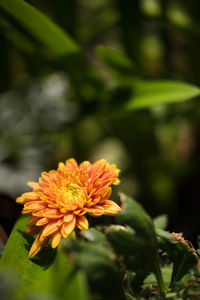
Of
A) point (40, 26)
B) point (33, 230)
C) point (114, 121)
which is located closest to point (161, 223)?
point (33, 230)

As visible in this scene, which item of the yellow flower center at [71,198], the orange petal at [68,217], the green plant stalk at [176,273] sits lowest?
the green plant stalk at [176,273]

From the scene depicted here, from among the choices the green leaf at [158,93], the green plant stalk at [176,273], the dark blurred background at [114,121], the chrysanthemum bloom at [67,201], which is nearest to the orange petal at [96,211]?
the chrysanthemum bloom at [67,201]

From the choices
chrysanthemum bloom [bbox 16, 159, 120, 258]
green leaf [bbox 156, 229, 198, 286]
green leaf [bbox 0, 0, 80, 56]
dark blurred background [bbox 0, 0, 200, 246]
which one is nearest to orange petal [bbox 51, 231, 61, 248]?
chrysanthemum bloom [bbox 16, 159, 120, 258]

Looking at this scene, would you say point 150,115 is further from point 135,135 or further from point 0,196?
point 0,196

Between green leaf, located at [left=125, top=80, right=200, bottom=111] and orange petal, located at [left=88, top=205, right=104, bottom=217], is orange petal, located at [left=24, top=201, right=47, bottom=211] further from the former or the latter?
green leaf, located at [left=125, top=80, right=200, bottom=111]

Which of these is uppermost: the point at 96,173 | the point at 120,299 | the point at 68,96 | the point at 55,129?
the point at 68,96

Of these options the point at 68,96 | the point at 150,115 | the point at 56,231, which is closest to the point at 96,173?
the point at 56,231

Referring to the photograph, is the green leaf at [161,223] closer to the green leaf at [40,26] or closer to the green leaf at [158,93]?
the green leaf at [158,93]
